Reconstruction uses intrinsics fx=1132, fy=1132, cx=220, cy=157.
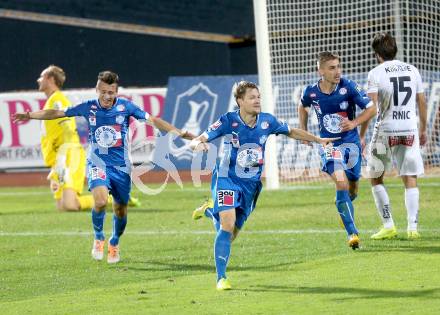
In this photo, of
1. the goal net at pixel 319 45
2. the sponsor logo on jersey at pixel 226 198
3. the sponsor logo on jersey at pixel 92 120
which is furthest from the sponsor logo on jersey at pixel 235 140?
the goal net at pixel 319 45

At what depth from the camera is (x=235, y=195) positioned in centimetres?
949

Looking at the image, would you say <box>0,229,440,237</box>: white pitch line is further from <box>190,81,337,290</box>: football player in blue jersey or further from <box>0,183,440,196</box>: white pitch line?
<box>0,183,440,196</box>: white pitch line

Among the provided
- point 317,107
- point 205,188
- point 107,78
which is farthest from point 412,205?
point 205,188

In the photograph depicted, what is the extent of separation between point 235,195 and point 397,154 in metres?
3.29

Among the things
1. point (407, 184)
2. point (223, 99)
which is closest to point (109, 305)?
point (407, 184)

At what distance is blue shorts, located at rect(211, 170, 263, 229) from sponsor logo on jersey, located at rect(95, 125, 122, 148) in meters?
2.19

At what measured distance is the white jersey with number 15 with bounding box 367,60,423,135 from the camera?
39.5ft

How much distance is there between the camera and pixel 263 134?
9.77 meters

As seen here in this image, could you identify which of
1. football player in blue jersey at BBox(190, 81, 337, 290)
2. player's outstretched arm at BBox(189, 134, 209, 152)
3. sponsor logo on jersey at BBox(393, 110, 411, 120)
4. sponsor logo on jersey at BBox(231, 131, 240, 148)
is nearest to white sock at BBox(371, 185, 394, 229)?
sponsor logo on jersey at BBox(393, 110, 411, 120)

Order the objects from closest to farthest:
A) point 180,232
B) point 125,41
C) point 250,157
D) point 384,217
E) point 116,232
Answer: point 250,157 < point 116,232 < point 384,217 < point 180,232 < point 125,41

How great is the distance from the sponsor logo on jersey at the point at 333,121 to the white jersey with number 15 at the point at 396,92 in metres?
0.44

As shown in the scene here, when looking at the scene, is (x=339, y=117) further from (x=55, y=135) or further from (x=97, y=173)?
(x=55, y=135)

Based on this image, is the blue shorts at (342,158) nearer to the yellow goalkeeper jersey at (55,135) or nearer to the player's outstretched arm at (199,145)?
the player's outstretched arm at (199,145)

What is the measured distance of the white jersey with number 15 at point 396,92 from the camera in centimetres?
1203
